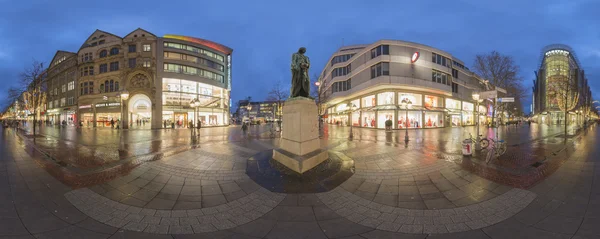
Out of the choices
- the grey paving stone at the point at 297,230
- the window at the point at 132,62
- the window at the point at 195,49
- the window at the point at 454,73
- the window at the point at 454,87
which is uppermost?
the window at the point at 195,49

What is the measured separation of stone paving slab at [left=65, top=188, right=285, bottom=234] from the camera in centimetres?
321

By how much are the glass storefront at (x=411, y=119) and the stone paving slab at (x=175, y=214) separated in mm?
29837

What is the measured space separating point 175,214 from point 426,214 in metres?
4.19

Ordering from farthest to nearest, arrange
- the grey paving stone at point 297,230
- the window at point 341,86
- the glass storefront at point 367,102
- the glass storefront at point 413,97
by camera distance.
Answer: the window at point 341,86 → the glass storefront at point 367,102 → the glass storefront at point 413,97 → the grey paving stone at point 297,230

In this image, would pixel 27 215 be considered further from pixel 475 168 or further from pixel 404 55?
pixel 404 55

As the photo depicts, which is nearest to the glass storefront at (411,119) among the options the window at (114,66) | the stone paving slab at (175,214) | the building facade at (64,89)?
the stone paving slab at (175,214)

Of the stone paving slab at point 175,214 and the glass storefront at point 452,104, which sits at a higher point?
the glass storefront at point 452,104

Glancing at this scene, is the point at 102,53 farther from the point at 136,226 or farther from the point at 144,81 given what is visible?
the point at 136,226

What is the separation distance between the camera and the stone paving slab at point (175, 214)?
10.5 feet

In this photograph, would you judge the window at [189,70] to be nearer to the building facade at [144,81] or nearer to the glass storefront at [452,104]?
the building facade at [144,81]

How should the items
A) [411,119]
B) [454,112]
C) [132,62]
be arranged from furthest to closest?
[454,112]
[132,62]
[411,119]

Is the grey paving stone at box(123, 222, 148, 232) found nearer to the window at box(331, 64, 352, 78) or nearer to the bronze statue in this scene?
the bronze statue

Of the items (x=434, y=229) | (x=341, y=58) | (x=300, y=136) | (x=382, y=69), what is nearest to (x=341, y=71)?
(x=341, y=58)

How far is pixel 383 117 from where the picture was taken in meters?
31.0
